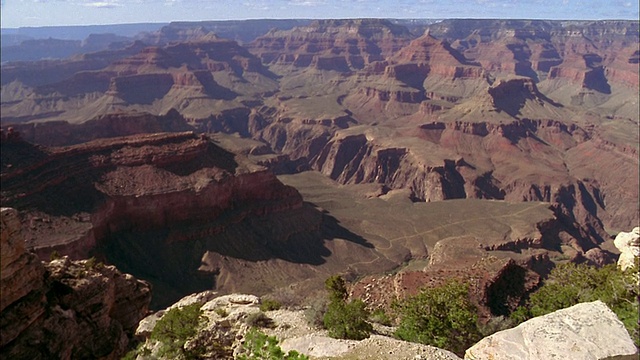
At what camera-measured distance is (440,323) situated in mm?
29844

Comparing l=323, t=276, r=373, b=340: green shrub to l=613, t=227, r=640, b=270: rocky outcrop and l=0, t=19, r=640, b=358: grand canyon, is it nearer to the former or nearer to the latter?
l=0, t=19, r=640, b=358: grand canyon

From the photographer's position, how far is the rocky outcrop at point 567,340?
18.1 m

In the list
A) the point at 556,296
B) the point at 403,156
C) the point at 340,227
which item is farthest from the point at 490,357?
the point at 403,156

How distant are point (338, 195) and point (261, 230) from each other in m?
38.8

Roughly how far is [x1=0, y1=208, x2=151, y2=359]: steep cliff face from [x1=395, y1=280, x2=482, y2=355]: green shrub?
68.1ft

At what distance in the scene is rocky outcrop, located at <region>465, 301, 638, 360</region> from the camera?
59.4 ft

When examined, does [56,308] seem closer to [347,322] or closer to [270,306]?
[270,306]

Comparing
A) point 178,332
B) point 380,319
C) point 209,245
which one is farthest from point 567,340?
point 209,245

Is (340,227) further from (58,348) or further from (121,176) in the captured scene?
(58,348)

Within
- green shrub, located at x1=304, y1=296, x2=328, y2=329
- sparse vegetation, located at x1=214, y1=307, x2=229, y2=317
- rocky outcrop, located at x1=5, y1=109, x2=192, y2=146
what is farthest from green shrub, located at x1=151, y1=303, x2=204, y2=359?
rocky outcrop, located at x1=5, y1=109, x2=192, y2=146

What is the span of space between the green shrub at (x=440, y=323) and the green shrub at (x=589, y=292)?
6997 millimetres

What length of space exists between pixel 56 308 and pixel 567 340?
30.0 m

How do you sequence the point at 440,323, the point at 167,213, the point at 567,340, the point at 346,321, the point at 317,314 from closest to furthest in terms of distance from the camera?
1. the point at 567,340
2. the point at 346,321
3. the point at 440,323
4. the point at 317,314
5. the point at 167,213

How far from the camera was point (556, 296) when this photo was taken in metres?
34.1
